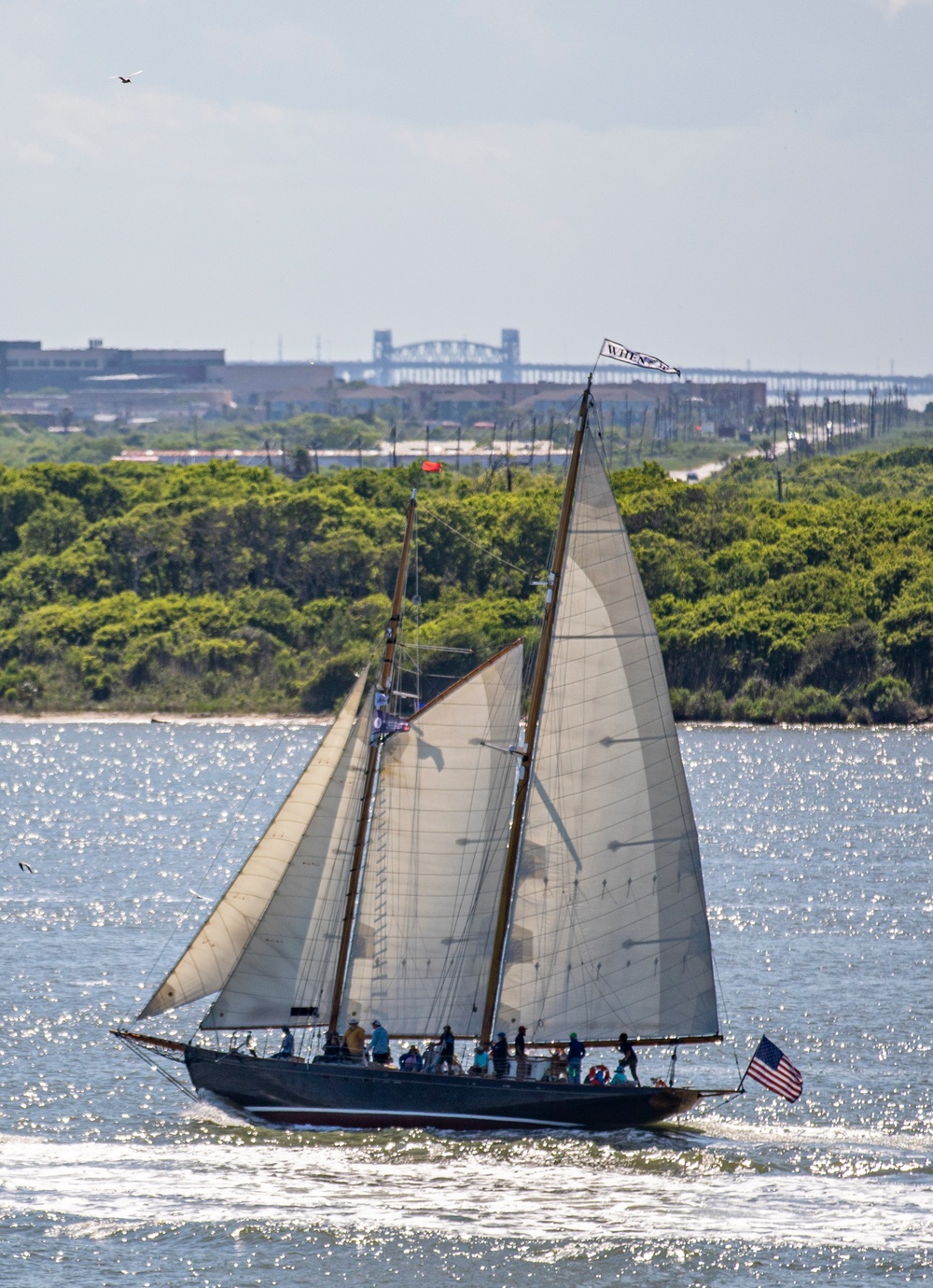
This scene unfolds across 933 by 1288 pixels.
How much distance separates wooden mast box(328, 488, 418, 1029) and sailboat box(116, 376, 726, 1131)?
59 mm

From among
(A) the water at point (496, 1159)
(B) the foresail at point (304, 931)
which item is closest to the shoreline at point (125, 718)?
(A) the water at point (496, 1159)

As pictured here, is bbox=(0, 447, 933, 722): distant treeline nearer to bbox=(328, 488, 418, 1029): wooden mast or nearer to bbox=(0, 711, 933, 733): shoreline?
bbox=(0, 711, 933, 733): shoreline

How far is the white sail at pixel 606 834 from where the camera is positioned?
43.5 m

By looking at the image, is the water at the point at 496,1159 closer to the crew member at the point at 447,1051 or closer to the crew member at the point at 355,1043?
the crew member at the point at 447,1051

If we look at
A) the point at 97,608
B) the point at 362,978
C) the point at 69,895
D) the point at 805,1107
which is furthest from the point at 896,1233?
the point at 97,608

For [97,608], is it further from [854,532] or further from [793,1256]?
[793,1256]

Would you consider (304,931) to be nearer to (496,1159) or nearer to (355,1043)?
(355,1043)

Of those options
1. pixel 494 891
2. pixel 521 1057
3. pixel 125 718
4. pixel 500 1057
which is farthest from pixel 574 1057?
pixel 125 718

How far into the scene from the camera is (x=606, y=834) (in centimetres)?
4378

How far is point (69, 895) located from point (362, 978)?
104 feet

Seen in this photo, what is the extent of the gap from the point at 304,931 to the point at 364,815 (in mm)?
2630

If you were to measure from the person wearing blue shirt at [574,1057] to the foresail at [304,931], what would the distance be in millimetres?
5106

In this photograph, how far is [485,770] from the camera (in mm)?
45062

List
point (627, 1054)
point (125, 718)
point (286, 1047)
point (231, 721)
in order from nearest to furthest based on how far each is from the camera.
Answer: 1. point (627, 1054)
2. point (286, 1047)
3. point (231, 721)
4. point (125, 718)
